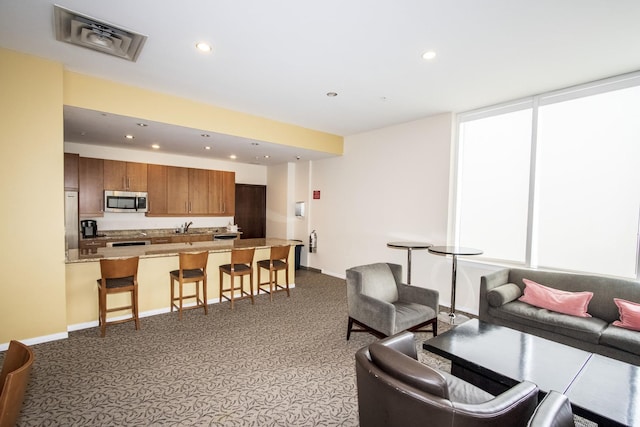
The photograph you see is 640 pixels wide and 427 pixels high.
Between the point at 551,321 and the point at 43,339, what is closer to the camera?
the point at 551,321

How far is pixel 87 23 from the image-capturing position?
2.40 metres

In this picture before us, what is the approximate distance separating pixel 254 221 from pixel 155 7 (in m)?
6.46

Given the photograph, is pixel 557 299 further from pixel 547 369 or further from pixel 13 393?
pixel 13 393

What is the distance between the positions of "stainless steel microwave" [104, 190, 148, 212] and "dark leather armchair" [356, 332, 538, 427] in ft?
20.0

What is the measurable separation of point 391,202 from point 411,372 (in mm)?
4191

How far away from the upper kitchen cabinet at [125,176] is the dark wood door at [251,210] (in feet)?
7.90

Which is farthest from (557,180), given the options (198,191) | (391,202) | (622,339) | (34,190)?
(198,191)

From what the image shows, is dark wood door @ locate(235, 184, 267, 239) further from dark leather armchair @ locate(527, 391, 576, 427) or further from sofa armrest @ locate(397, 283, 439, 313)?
dark leather armchair @ locate(527, 391, 576, 427)

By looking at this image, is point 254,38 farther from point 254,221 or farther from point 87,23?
point 254,221

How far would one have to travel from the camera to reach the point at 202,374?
8.73 feet

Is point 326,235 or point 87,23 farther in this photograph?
point 326,235

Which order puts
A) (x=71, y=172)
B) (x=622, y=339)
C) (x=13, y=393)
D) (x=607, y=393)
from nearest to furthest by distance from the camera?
(x=13, y=393), (x=607, y=393), (x=622, y=339), (x=71, y=172)

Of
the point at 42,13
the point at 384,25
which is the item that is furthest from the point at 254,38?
the point at 42,13

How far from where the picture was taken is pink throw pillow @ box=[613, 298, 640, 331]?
264 centimetres
